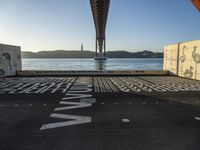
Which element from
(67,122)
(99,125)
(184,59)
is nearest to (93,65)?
(184,59)

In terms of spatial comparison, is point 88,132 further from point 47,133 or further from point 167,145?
point 167,145

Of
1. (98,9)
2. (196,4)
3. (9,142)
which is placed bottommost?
(9,142)

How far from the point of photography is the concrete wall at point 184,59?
1467 cm

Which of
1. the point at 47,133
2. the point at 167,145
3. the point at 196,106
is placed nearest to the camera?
the point at 167,145

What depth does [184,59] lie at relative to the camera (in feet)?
54.2

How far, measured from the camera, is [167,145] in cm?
341

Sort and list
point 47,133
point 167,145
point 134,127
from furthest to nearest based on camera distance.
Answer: point 134,127 < point 47,133 < point 167,145

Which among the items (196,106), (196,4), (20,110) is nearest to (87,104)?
(20,110)

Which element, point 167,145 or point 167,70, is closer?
point 167,145

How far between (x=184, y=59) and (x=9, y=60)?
18621 mm

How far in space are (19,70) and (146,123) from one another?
18264 millimetres

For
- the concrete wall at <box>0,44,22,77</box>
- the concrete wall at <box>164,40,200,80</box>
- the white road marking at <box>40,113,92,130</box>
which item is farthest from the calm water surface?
the white road marking at <box>40,113,92,130</box>

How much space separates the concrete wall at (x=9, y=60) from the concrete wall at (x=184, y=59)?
18.3 metres

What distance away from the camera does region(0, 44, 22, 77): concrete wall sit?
1675cm
